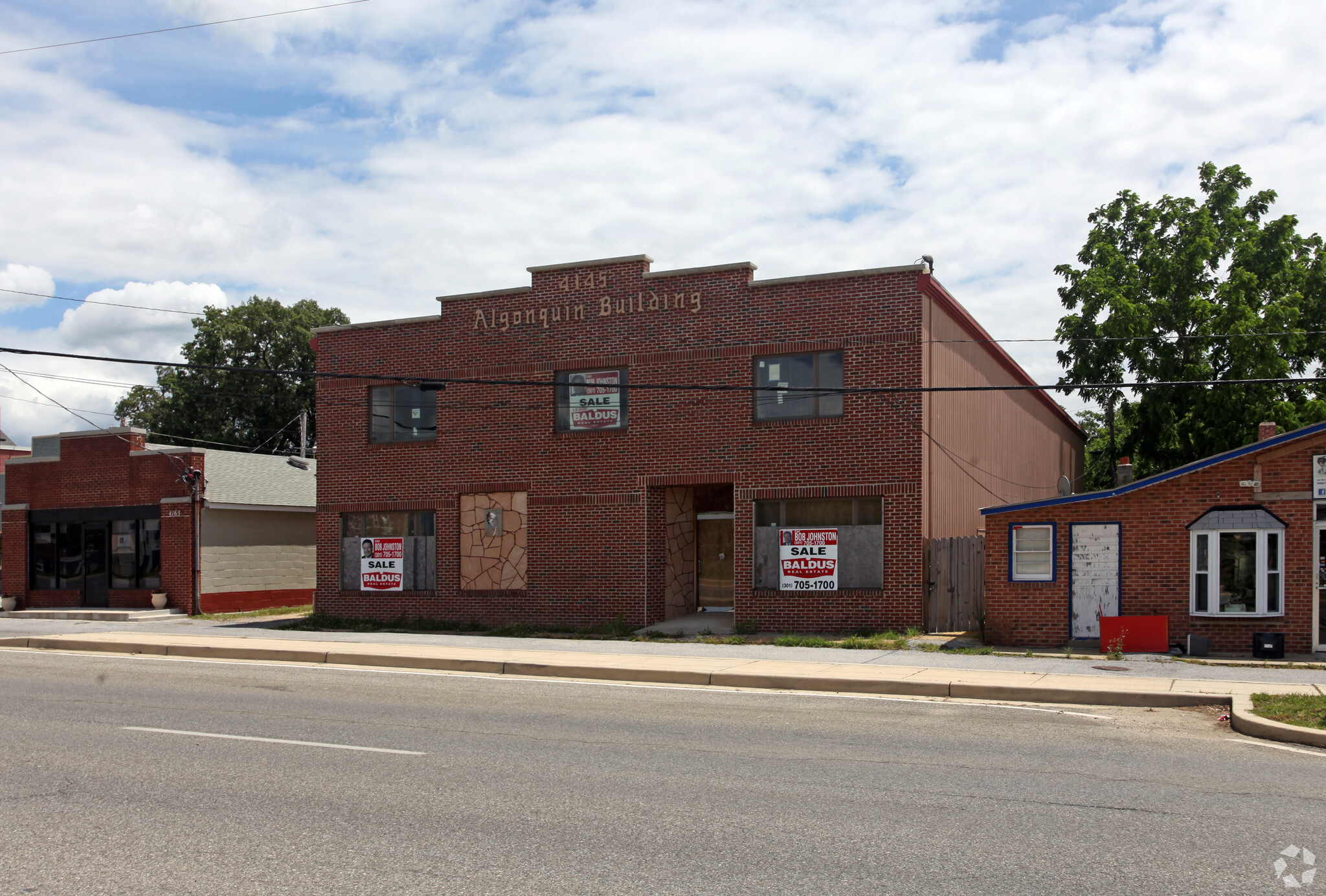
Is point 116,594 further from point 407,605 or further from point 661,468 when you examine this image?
point 661,468

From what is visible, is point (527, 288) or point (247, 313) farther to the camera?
point (247, 313)

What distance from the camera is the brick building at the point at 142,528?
1155 inches

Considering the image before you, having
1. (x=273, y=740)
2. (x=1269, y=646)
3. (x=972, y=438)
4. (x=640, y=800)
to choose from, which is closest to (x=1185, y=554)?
(x=1269, y=646)

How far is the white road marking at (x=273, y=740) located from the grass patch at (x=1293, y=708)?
8.03m

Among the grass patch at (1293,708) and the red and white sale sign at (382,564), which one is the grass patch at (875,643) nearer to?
the grass patch at (1293,708)

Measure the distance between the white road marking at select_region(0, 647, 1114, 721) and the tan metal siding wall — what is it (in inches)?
328

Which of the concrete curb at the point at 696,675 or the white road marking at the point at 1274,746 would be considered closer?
the white road marking at the point at 1274,746

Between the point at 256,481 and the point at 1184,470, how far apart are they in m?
24.4

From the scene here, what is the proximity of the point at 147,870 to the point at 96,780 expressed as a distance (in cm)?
262

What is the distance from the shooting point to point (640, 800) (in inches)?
299

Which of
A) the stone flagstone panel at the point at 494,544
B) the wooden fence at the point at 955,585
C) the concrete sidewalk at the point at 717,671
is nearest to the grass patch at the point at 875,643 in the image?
the wooden fence at the point at 955,585

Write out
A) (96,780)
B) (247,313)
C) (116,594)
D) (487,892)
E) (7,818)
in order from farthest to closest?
(247,313), (116,594), (96,780), (7,818), (487,892)

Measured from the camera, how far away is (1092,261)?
116 ft

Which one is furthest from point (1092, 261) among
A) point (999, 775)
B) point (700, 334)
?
point (999, 775)
